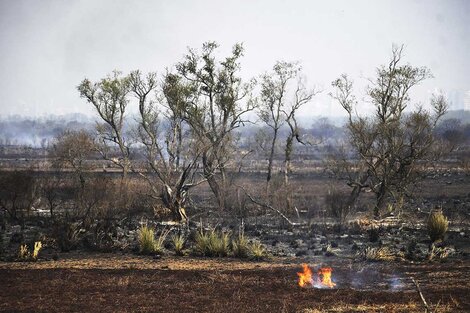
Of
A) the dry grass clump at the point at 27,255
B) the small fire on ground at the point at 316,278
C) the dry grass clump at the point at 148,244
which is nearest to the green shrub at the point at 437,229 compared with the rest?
the small fire on ground at the point at 316,278

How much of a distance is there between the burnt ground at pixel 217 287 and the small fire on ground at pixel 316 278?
0.24m

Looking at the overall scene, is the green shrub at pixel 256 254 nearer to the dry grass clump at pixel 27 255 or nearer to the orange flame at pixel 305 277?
the orange flame at pixel 305 277

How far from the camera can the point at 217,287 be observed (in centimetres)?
1341

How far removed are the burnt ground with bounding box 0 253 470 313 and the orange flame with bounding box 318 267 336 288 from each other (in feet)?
0.80

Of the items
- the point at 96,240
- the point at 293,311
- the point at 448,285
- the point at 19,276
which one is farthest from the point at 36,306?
the point at 448,285

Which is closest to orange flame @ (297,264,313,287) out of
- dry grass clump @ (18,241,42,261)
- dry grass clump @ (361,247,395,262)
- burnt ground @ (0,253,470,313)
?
burnt ground @ (0,253,470,313)

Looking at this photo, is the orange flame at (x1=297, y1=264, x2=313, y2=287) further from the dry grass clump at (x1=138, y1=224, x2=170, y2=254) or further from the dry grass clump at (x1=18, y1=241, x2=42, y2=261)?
the dry grass clump at (x1=18, y1=241, x2=42, y2=261)

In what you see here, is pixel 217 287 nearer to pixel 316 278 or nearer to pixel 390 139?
pixel 316 278

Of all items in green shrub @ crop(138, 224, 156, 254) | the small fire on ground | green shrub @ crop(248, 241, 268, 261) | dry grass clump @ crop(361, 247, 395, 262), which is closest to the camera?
the small fire on ground

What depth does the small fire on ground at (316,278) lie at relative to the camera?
44.9 feet

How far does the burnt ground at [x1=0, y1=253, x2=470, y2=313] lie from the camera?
1154cm

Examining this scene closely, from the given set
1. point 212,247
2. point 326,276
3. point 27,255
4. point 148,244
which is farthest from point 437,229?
point 27,255

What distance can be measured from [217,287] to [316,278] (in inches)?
118

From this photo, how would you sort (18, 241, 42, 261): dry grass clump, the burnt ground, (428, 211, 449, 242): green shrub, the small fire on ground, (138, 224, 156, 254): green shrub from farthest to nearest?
(428, 211, 449, 242): green shrub → (138, 224, 156, 254): green shrub → (18, 241, 42, 261): dry grass clump → the small fire on ground → the burnt ground
